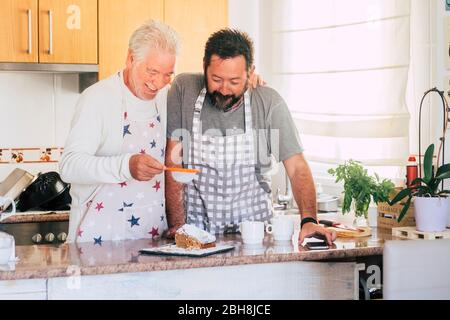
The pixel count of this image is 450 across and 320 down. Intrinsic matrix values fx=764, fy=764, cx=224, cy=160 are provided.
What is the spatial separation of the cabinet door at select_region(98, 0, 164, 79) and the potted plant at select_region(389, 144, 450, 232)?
189cm

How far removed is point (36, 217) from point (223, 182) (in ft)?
3.92

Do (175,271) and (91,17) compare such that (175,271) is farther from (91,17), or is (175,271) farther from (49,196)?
(91,17)

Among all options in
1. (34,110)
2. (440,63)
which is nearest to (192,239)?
(440,63)

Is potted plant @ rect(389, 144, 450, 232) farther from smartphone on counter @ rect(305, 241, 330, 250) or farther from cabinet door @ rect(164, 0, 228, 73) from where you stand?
cabinet door @ rect(164, 0, 228, 73)

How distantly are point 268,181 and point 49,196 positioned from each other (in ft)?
4.22

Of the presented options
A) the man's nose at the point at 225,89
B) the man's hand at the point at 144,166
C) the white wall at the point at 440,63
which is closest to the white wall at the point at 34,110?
the man's nose at the point at 225,89

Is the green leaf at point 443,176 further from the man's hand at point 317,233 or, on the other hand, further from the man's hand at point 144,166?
the man's hand at point 144,166

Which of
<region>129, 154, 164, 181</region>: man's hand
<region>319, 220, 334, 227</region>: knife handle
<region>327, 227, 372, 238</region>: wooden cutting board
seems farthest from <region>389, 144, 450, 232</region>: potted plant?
<region>129, 154, 164, 181</region>: man's hand

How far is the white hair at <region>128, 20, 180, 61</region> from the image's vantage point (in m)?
2.98

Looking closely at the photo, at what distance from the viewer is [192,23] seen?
14.4ft

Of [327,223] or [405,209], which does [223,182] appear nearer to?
[327,223]
